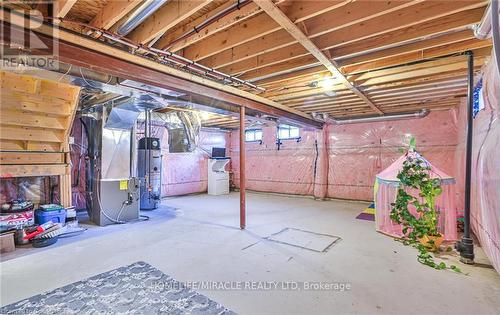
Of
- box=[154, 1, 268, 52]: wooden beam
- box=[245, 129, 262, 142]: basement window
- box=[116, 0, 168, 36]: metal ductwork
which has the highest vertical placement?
box=[154, 1, 268, 52]: wooden beam

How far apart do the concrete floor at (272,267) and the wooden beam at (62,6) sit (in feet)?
7.61

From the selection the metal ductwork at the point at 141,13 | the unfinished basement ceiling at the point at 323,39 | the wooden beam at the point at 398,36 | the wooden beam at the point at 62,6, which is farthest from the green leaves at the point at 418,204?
the wooden beam at the point at 62,6

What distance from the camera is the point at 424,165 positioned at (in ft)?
11.1

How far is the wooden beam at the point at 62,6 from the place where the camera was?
65.8 inches

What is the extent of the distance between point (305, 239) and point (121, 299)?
2.36 meters

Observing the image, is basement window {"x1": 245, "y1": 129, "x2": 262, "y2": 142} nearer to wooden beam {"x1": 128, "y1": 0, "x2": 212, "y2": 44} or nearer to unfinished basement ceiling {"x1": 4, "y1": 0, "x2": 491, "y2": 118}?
unfinished basement ceiling {"x1": 4, "y1": 0, "x2": 491, "y2": 118}


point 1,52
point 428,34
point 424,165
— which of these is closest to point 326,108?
point 424,165

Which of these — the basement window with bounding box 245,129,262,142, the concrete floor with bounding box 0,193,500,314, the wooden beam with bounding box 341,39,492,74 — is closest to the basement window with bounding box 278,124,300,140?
the basement window with bounding box 245,129,262,142

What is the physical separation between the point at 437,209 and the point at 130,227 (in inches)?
189

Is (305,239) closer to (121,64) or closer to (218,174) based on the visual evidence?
(121,64)

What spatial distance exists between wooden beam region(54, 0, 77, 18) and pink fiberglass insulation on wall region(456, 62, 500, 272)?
358 cm

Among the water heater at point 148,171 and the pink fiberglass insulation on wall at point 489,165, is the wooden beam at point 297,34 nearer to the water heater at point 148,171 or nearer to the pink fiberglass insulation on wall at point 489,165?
the pink fiberglass insulation on wall at point 489,165

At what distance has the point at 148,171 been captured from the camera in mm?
5289

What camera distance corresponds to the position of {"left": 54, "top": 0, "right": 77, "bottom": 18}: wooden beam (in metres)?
1.67
